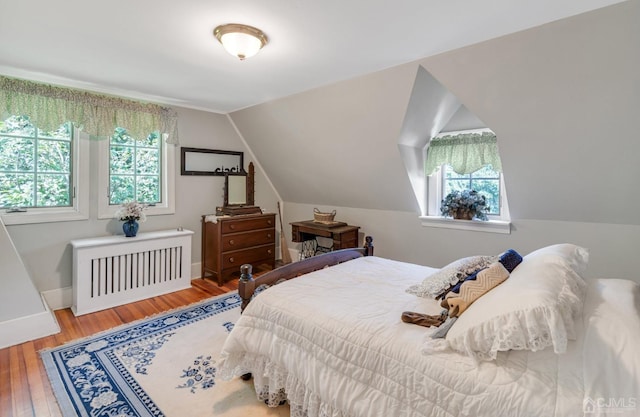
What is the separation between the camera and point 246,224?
4250 mm

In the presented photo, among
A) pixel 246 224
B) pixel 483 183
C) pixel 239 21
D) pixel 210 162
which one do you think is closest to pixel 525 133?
pixel 483 183

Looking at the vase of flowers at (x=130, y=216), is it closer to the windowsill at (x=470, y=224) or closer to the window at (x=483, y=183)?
the windowsill at (x=470, y=224)

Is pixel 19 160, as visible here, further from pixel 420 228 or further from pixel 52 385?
pixel 420 228

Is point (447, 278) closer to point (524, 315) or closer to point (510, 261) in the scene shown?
point (510, 261)

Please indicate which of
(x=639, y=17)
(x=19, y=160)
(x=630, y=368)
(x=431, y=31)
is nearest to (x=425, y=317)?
(x=630, y=368)

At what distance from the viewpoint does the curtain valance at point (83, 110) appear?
2873mm

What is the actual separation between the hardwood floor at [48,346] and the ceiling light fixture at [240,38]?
2414 millimetres

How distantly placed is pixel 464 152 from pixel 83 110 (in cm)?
391

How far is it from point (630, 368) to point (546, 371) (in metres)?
0.22

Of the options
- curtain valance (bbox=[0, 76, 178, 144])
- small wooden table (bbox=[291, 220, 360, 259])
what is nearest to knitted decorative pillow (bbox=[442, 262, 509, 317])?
small wooden table (bbox=[291, 220, 360, 259])

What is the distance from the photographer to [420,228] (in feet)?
12.3

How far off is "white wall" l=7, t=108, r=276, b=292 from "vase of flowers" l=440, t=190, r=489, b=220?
2830 mm

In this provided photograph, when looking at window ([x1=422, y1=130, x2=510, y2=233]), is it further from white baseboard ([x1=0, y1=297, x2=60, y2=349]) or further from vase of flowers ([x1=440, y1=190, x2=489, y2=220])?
white baseboard ([x1=0, y1=297, x2=60, y2=349])

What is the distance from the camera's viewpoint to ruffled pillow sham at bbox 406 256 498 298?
1.87 m
